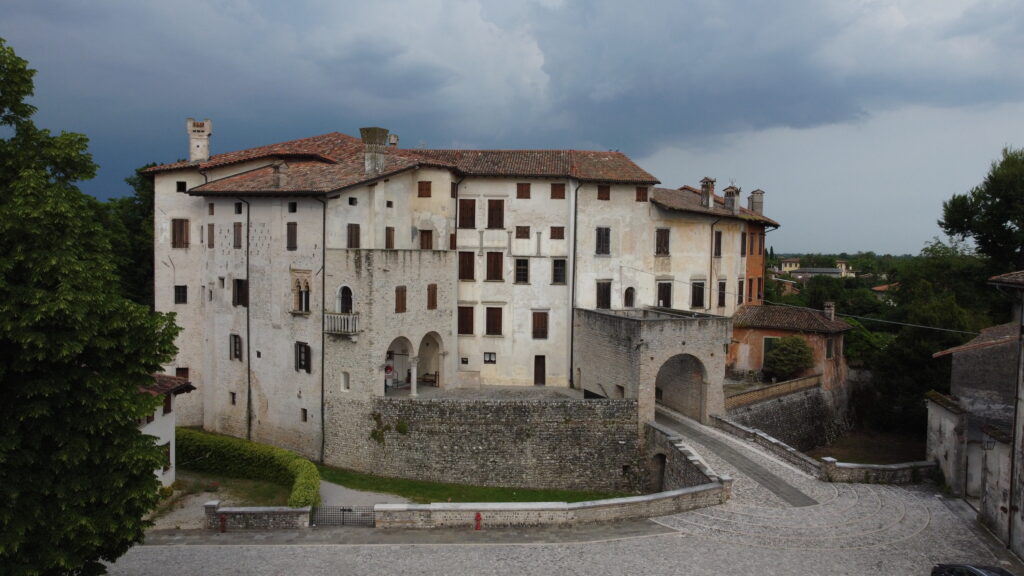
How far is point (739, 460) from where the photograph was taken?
25812mm

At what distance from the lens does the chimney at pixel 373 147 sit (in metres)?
31.2

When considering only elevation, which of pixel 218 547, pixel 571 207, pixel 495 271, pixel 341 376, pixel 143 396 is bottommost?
pixel 218 547

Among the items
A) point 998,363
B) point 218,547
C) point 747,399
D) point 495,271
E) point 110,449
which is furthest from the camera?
point 495,271

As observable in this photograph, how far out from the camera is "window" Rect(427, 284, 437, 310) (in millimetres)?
32438

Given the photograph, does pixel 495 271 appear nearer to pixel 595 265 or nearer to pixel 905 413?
pixel 595 265

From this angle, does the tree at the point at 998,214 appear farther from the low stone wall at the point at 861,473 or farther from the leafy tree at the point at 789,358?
the low stone wall at the point at 861,473

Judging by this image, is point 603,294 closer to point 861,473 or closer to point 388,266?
point 388,266

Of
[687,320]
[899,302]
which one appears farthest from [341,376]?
[899,302]

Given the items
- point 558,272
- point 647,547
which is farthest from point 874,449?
point 647,547

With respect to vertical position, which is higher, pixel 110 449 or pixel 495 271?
pixel 495 271

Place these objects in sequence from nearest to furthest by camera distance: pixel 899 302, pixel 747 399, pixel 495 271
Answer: pixel 747 399 → pixel 495 271 → pixel 899 302

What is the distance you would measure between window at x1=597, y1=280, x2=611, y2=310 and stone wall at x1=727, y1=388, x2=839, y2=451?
8.51m

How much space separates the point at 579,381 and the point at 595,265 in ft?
20.2

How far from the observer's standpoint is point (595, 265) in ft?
120
